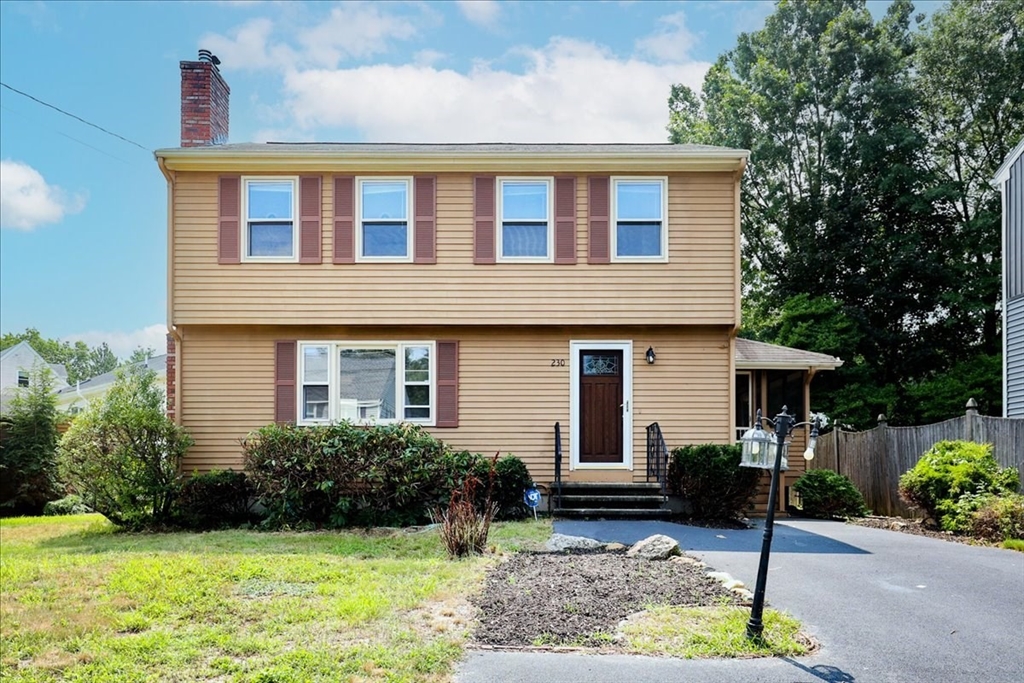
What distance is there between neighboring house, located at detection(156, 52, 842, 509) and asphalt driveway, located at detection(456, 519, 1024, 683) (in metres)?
3.03

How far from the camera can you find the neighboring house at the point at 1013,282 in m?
14.4

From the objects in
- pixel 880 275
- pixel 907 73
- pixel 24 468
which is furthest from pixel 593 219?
pixel 907 73

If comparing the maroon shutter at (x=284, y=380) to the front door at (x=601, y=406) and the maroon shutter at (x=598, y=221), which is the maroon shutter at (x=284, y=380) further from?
the maroon shutter at (x=598, y=221)

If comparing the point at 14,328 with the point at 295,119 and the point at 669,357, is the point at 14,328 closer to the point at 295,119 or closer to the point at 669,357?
the point at 295,119

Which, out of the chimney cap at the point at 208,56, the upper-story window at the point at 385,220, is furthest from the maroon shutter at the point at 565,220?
the chimney cap at the point at 208,56

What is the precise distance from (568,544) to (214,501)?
569cm

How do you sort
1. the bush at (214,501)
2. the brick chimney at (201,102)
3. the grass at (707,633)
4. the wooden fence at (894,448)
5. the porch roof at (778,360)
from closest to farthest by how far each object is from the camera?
the grass at (707,633) < the wooden fence at (894,448) < the bush at (214,501) < the brick chimney at (201,102) < the porch roof at (778,360)

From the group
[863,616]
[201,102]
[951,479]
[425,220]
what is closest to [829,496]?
[951,479]

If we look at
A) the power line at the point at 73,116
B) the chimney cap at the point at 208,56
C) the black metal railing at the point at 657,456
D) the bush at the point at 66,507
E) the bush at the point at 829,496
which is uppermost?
the chimney cap at the point at 208,56

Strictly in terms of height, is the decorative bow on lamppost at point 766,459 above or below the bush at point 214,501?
above

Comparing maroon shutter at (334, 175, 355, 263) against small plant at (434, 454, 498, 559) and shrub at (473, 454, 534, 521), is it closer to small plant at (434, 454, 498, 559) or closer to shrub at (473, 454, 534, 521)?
shrub at (473, 454, 534, 521)

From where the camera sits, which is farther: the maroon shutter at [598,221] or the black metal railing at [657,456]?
the maroon shutter at [598,221]

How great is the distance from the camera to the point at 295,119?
1839cm

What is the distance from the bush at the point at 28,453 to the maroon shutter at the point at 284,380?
5.73 m
